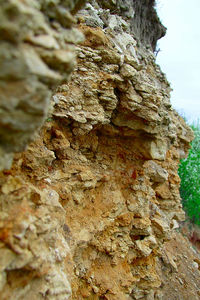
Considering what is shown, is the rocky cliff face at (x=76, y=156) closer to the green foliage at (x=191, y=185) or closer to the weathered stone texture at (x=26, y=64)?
the weathered stone texture at (x=26, y=64)

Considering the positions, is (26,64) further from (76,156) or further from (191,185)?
(191,185)

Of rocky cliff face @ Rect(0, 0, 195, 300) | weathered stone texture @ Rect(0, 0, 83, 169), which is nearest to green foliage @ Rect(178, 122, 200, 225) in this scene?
rocky cliff face @ Rect(0, 0, 195, 300)

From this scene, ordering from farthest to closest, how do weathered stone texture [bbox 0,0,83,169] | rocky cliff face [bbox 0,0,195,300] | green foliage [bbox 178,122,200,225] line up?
green foliage [bbox 178,122,200,225]
rocky cliff face [bbox 0,0,195,300]
weathered stone texture [bbox 0,0,83,169]

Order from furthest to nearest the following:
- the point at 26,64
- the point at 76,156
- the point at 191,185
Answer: the point at 191,185
the point at 76,156
the point at 26,64

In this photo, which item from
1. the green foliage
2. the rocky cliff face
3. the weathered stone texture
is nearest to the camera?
the weathered stone texture

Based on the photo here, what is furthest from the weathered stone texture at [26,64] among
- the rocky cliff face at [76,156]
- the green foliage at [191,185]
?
the green foliage at [191,185]

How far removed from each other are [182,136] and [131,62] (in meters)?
6.19

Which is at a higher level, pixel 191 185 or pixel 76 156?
pixel 76 156

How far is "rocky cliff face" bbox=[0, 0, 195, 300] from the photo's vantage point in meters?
1.58

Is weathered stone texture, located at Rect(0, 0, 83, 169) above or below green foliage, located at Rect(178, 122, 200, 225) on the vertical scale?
above

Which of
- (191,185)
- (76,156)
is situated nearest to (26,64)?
(76,156)

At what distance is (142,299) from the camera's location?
5.56 metres

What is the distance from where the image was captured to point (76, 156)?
13.9ft

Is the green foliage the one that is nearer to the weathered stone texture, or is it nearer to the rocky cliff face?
the rocky cliff face
